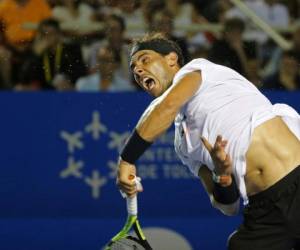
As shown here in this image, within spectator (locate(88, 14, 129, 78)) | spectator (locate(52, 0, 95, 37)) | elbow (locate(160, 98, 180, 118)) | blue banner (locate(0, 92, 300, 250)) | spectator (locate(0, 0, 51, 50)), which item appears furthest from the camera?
spectator (locate(52, 0, 95, 37))

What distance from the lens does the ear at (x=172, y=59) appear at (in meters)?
5.16

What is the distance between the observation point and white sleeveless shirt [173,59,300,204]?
4812mm

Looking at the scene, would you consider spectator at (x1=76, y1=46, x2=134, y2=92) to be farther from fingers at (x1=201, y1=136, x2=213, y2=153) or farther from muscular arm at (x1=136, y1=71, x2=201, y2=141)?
fingers at (x1=201, y1=136, x2=213, y2=153)

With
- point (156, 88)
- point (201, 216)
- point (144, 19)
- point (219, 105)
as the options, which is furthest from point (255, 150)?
point (144, 19)

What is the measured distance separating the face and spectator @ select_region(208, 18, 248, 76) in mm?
3340

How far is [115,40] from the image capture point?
852 cm

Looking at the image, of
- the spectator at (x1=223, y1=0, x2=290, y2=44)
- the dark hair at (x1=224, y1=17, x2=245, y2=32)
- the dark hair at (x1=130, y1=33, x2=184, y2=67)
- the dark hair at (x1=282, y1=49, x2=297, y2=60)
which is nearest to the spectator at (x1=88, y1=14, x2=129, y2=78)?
the dark hair at (x1=224, y1=17, x2=245, y2=32)

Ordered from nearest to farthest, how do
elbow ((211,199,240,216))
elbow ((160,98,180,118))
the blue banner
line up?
1. elbow ((160,98,180,118))
2. elbow ((211,199,240,216))
3. the blue banner

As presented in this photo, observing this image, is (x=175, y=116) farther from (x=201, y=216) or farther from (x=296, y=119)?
(x=201, y=216)

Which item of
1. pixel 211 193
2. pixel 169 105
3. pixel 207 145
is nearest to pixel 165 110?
pixel 169 105

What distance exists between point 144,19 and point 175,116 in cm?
415

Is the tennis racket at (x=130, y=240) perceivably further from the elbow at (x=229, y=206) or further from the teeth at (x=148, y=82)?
the teeth at (x=148, y=82)

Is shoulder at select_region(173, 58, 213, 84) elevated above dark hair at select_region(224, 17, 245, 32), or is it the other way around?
dark hair at select_region(224, 17, 245, 32)

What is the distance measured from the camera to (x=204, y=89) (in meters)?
4.88
